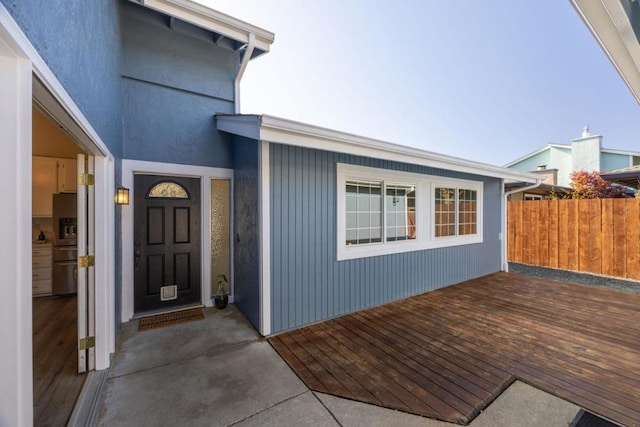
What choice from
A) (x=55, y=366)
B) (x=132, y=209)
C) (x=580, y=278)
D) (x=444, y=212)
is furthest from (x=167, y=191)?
(x=580, y=278)

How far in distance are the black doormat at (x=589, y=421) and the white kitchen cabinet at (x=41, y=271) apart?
706 cm

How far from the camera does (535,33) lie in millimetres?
6375

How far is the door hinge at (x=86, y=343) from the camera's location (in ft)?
8.15

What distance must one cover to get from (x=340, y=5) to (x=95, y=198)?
6.31 meters

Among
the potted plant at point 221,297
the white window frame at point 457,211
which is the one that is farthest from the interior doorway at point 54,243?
the white window frame at point 457,211

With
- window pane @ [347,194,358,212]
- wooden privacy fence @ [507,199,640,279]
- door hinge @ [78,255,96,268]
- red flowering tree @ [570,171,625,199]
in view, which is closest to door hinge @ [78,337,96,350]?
door hinge @ [78,255,96,268]

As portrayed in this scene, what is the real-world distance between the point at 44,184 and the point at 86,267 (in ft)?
12.2

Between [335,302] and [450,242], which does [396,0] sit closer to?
[450,242]

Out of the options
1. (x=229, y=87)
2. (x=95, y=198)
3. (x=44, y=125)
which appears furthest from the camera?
(x=229, y=87)

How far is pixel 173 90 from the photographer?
13.2 ft

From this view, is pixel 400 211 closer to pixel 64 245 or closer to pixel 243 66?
pixel 243 66

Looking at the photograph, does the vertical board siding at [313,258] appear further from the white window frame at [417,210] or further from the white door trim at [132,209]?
the white door trim at [132,209]

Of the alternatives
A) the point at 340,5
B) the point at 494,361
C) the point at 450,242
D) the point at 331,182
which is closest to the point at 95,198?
the point at 331,182

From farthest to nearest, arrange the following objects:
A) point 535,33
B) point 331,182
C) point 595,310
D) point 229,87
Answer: point 535,33, point 229,87, point 595,310, point 331,182
